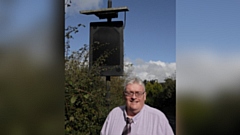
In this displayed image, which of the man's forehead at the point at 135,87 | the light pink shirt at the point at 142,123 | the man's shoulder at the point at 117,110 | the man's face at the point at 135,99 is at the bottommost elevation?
the light pink shirt at the point at 142,123

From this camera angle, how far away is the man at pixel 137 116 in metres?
1.27

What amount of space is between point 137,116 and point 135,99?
0.06 meters

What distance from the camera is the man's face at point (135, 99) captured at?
1.27 m

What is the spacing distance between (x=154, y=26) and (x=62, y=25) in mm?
338

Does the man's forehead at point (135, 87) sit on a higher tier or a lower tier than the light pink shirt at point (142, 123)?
higher

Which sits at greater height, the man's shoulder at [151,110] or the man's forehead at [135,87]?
the man's forehead at [135,87]

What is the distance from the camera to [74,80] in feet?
4.54

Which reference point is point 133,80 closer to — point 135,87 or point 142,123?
point 135,87

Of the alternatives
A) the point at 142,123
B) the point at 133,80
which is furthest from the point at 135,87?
the point at 142,123

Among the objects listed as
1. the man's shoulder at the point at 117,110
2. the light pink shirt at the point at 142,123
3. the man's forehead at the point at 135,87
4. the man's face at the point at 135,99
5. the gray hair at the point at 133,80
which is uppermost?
the gray hair at the point at 133,80

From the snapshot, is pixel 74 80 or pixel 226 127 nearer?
pixel 226 127

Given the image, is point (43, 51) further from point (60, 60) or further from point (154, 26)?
point (154, 26)

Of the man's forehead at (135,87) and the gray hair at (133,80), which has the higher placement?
the gray hair at (133,80)

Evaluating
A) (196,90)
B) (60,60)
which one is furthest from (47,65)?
(196,90)
